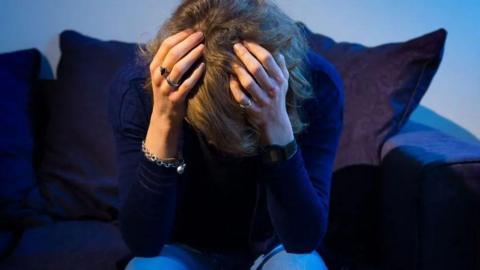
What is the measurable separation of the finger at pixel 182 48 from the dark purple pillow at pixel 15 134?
73cm

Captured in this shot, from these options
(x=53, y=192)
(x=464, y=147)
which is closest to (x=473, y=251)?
(x=464, y=147)

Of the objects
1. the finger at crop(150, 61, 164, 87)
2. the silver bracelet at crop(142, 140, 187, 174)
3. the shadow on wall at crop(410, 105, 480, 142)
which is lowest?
the shadow on wall at crop(410, 105, 480, 142)

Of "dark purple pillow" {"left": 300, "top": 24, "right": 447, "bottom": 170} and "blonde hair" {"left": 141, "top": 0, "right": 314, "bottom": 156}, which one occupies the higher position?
"blonde hair" {"left": 141, "top": 0, "right": 314, "bottom": 156}

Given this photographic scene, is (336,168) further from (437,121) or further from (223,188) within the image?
(437,121)

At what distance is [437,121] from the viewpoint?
149 cm

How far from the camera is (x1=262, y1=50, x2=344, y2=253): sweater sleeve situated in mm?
773

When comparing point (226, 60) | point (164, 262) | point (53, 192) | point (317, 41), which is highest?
point (226, 60)

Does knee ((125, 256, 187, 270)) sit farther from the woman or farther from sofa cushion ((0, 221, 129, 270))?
sofa cushion ((0, 221, 129, 270))

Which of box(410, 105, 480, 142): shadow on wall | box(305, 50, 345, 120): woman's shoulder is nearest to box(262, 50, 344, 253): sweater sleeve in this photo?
box(305, 50, 345, 120): woman's shoulder

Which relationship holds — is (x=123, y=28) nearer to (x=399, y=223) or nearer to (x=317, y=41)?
(x=317, y=41)

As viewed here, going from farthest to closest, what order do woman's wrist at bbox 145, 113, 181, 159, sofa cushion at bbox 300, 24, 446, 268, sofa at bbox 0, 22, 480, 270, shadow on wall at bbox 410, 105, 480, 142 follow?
shadow on wall at bbox 410, 105, 480, 142 → sofa cushion at bbox 300, 24, 446, 268 → sofa at bbox 0, 22, 480, 270 → woman's wrist at bbox 145, 113, 181, 159

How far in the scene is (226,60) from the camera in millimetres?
630

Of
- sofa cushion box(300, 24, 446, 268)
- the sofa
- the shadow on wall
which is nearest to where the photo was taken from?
the sofa

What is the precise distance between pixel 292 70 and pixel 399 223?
46cm
